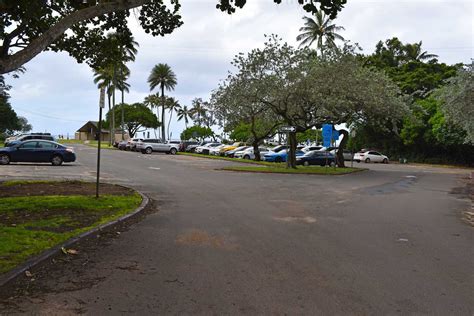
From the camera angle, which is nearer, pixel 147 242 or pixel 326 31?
pixel 147 242

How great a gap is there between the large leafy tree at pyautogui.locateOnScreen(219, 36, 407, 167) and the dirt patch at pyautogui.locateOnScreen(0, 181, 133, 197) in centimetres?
1498

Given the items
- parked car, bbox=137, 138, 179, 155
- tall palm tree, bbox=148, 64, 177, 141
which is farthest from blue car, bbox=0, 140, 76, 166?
tall palm tree, bbox=148, 64, 177, 141

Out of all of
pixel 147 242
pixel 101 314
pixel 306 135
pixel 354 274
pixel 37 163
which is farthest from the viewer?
pixel 306 135

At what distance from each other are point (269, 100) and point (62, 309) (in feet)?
80.4

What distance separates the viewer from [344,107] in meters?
26.7

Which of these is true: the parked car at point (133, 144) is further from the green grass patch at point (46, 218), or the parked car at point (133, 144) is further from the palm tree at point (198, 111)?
the palm tree at point (198, 111)

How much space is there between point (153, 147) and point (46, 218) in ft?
121

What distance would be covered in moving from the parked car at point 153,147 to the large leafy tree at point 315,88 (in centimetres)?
1769

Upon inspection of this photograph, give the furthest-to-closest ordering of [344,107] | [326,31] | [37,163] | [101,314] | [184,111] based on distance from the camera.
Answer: [184,111] < [326,31] < [344,107] < [37,163] < [101,314]

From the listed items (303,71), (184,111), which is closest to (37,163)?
(303,71)

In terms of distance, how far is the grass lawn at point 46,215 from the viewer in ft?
20.6

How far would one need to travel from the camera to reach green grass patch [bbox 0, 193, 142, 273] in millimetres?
6207

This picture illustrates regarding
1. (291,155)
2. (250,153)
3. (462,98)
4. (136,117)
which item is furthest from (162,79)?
(462,98)

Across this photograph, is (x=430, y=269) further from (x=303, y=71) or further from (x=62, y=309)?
(x=303, y=71)
